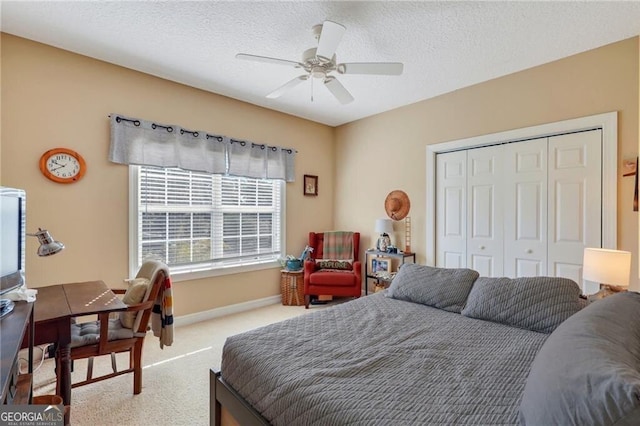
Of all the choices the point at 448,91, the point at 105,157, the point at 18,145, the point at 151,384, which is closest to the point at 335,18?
the point at 448,91

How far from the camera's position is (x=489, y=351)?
61.6 inches

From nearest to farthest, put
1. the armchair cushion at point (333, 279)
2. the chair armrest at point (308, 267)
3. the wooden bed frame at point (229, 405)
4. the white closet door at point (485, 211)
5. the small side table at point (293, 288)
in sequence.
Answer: the wooden bed frame at point (229, 405) → the white closet door at point (485, 211) → the armchair cushion at point (333, 279) → the chair armrest at point (308, 267) → the small side table at point (293, 288)

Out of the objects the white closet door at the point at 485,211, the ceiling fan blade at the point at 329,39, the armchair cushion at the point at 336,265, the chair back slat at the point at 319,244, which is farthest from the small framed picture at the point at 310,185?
the ceiling fan blade at the point at 329,39

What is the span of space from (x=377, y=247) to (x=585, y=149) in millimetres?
2471

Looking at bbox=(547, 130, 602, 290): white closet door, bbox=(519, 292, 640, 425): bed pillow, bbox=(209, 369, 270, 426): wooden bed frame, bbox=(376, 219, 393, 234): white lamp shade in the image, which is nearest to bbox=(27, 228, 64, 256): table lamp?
bbox=(209, 369, 270, 426): wooden bed frame

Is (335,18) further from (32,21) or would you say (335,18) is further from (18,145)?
(18,145)

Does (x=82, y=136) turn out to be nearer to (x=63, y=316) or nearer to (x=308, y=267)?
(x=63, y=316)

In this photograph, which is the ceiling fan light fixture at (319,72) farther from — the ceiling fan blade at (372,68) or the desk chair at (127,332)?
the desk chair at (127,332)

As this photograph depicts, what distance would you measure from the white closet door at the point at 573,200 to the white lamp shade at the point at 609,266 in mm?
675

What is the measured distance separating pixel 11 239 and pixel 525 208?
13.5 feet

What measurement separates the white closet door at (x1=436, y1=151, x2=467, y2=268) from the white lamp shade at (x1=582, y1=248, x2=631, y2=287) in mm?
1431

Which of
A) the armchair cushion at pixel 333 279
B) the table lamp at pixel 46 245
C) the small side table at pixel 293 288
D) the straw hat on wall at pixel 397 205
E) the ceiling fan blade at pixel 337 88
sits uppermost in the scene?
the ceiling fan blade at pixel 337 88

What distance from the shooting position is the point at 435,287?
90.1 inches

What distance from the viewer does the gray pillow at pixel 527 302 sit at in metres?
1.82
